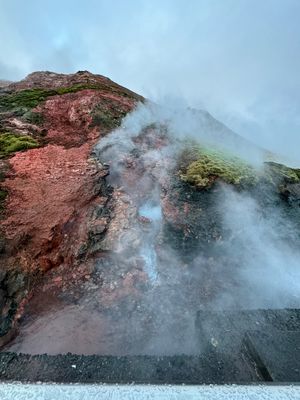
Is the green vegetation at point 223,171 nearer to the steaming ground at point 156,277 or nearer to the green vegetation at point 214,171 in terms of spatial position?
the green vegetation at point 214,171

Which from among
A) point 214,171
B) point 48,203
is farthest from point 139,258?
point 214,171

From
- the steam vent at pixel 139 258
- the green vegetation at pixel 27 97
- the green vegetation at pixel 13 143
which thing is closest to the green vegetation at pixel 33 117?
the steam vent at pixel 139 258

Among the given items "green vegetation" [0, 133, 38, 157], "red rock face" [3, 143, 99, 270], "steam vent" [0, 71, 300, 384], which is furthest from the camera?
"green vegetation" [0, 133, 38, 157]

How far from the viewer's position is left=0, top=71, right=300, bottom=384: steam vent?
5.22 metres

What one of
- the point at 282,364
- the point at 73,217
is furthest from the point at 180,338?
the point at 73,217

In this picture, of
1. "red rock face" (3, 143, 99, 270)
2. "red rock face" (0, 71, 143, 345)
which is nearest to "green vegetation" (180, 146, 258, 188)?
"red rock face" (0, 71, 143, 345)

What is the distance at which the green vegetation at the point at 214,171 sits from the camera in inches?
452

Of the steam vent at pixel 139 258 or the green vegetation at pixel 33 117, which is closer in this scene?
the steam vent at pixel 139 258

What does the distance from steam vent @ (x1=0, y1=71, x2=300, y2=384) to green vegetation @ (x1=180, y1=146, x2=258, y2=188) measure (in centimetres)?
6

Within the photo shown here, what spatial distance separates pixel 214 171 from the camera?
1196 centimetres

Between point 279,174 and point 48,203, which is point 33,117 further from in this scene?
point 279,174

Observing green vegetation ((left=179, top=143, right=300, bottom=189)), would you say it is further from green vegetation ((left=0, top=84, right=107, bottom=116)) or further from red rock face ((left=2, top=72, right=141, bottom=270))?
green vegetation ((left=0, top=84, right=107, bottom=116))

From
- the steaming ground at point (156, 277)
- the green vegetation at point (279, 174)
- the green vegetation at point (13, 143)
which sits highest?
the green vegetation at point (279, 174)

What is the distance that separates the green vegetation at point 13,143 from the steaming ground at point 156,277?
2.48m
